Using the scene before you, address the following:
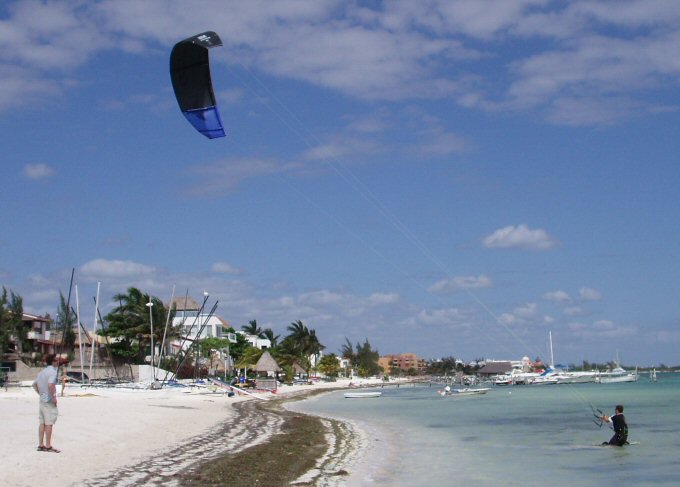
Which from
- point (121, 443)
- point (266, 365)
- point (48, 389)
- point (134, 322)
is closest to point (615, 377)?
point (266, 365)

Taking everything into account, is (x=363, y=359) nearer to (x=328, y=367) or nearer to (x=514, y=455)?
(x=328, y=367)

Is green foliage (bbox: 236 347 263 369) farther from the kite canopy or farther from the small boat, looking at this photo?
the kite canopy

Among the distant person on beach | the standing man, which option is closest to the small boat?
the distant person on beach

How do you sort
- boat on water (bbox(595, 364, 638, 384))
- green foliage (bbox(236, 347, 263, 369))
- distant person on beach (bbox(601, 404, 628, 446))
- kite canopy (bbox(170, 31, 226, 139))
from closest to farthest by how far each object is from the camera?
kite canopy (bbox(170, 31, 226, 139)), distant person on beach (bbox(601, 404, 628, 446)), green foliage (bbox(236, 347, 263, 369)), boat on water (bbox(595, 364, 638, 384))

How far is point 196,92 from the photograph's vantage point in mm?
15461

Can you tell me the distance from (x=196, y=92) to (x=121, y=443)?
6.91 m

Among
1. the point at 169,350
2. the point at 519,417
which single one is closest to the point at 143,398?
the point at 519,417

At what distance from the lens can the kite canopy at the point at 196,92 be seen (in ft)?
50.3

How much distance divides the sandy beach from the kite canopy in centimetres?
609

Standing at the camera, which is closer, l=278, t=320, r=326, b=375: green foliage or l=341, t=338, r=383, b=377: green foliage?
l=278, t=320, r=326, b=375: green foliage

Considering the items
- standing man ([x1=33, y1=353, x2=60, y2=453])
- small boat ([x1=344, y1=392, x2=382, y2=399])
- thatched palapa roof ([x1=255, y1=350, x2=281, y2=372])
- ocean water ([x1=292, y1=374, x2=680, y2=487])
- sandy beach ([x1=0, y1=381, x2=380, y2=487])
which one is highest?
thatched palapa roof ([x1=255, y1=350, x2=281, y2=372])

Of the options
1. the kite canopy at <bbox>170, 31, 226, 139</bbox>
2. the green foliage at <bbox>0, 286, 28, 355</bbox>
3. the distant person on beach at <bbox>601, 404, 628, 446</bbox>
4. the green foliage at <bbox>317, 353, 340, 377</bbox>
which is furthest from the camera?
the green foliage at <bbox>317, 353, 340, 377</bbox>

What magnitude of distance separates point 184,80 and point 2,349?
41448mm

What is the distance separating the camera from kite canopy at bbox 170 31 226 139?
15.3 m
